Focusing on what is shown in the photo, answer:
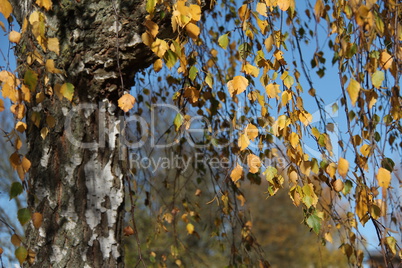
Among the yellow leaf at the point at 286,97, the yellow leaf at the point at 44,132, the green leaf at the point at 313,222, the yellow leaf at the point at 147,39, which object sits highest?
the yellow leaf at the point at 147,39

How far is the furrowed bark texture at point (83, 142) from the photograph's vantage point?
128cm

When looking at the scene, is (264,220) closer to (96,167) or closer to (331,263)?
(331,263)

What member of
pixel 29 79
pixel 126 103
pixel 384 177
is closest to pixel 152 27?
pixel 126 103

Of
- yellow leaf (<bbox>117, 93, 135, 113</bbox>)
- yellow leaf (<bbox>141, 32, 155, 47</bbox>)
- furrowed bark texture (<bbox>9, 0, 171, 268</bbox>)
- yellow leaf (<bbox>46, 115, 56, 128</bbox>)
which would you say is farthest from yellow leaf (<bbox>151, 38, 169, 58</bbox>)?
yellow leaf (<bbox>46, 115, 56, 128</bbox>)

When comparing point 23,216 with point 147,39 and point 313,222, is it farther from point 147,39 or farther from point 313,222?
point 313,222

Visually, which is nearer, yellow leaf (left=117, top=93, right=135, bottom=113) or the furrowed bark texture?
yellow leaf (left=117, top=93, right=135, bottom=113)

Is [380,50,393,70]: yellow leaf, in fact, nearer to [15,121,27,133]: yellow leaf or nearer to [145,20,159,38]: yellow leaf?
[145,20,159,38]: yellow leaf

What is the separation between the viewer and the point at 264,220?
8.08 metres

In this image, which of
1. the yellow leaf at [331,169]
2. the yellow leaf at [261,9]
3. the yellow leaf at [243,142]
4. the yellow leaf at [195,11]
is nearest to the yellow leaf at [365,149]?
the yellow leaf at [331,169]

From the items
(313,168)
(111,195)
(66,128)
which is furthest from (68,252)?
(313,168)

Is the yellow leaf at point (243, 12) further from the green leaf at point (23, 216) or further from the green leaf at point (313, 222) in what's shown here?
the green leaf at point (23, 216)

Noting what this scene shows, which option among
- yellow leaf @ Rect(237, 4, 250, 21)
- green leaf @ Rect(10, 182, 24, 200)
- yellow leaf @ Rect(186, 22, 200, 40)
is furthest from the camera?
yellow leaf @ Rect(237, 4, 250, 21)

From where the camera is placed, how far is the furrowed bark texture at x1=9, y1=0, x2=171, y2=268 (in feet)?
4.21

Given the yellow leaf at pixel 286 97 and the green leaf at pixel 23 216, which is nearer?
the green leaf at pixel 23 216
